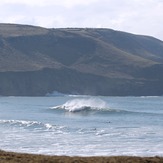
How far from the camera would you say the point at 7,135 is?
4262 cm

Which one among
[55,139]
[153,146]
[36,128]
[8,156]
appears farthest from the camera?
[36,128]

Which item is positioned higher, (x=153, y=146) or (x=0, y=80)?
(x=0, y=80)

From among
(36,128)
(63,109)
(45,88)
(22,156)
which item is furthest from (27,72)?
(22,156)

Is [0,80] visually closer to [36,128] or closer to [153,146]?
[36,128]

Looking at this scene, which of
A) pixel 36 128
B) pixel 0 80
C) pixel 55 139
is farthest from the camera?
pixel 0 80

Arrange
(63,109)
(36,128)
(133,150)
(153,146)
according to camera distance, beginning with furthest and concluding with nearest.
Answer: (63,109)
(36,128)
(153,146)
(133,150)

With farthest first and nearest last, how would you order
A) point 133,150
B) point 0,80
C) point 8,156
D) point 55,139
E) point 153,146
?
1. point 0,80
2. point 55,139
3. point 153,146
4. point 133,150
5. point 8,156

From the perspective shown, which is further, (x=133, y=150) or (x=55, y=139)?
(x=55, y=139)

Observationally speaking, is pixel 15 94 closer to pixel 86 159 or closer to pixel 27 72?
pixel 27 72

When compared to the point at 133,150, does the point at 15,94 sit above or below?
above

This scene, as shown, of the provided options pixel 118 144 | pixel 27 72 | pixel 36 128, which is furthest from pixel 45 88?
pixel 118 144

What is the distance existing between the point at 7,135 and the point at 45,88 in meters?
155

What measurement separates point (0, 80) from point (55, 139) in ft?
493

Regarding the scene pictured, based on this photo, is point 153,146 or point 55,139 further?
point 55,139
